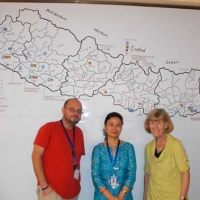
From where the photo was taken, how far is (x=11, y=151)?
7.66ft

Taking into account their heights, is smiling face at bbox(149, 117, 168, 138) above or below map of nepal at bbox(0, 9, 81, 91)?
below

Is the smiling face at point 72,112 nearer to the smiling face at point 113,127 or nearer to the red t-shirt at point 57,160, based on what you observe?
the red t-shirt at point 57,160

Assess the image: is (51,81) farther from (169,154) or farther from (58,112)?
(169,154)

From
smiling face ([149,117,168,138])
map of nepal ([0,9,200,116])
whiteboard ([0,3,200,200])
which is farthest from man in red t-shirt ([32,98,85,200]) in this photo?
smiling face ([149,117,168,138])

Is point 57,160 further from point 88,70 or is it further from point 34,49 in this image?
point 34,49

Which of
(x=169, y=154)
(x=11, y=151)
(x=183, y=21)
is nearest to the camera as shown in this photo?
(x=169, y=154)

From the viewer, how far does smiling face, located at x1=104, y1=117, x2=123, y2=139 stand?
2.05 metres

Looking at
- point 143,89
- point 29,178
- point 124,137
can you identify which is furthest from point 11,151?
point 143,89

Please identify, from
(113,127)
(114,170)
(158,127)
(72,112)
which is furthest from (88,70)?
(114,170)

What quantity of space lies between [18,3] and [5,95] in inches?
38.0

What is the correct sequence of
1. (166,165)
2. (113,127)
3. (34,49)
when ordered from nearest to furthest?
(166,165) → (113,127) → (34,49)

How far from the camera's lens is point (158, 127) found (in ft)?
6.53

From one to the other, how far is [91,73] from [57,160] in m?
0.94

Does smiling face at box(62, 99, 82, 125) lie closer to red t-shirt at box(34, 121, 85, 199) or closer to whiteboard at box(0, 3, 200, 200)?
red t-shirt at box(34, 121, 85, 199)
